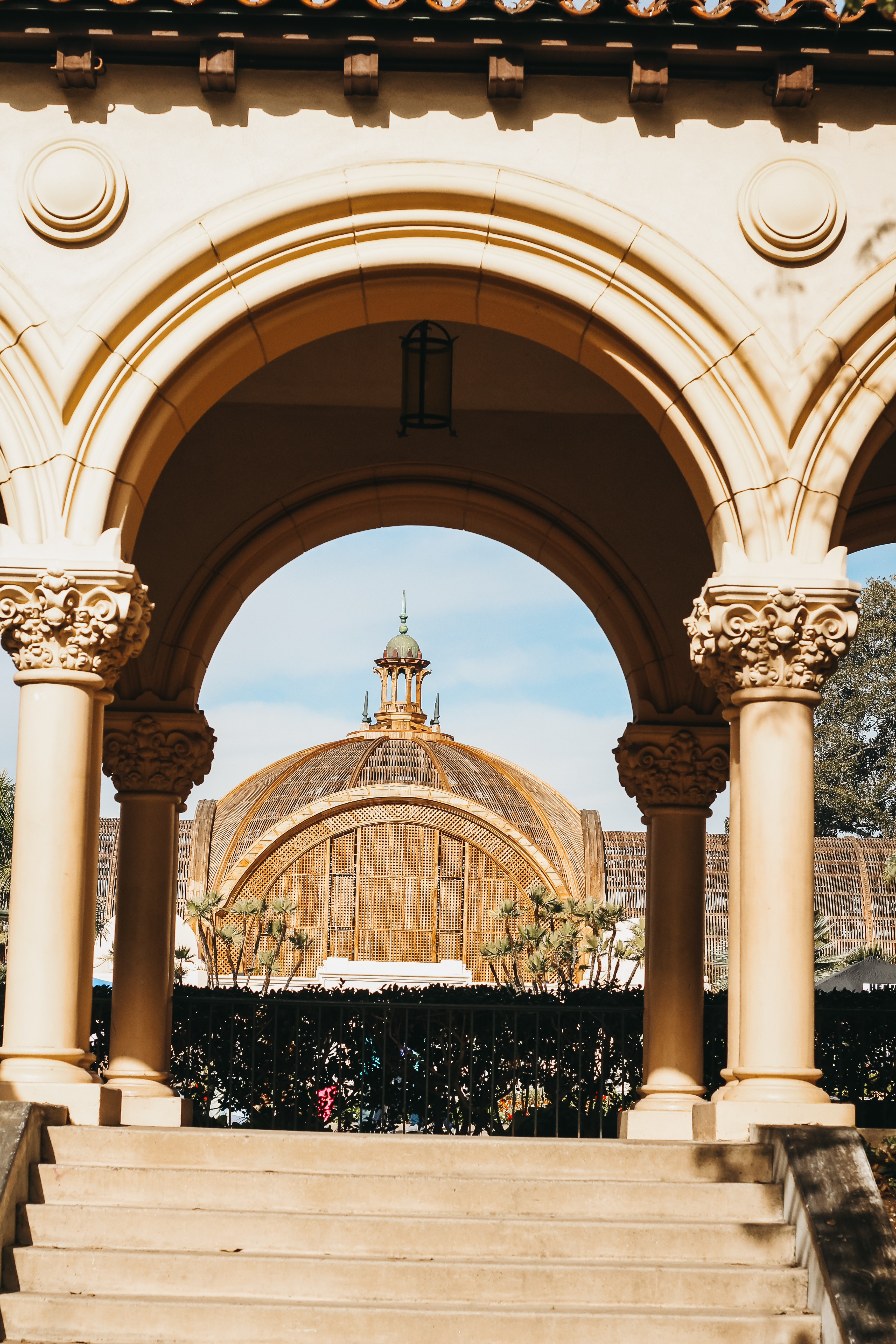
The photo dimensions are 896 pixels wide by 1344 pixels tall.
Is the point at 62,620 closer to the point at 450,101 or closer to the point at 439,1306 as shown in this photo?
the point at 450,101

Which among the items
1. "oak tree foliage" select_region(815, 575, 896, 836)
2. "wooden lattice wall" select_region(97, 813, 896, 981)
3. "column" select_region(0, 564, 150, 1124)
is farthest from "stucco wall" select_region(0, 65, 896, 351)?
"oak tree foliage" select_region(815, 575, 896, 836)

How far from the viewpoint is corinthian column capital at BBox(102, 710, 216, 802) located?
11.4 m

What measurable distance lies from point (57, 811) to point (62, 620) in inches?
37.8

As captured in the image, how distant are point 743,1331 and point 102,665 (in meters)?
4.35

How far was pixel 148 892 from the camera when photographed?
11016mm

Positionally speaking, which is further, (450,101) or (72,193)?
(450,101)

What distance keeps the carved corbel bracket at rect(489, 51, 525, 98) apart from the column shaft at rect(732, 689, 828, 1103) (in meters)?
3.49

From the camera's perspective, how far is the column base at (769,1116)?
7332 millimetres

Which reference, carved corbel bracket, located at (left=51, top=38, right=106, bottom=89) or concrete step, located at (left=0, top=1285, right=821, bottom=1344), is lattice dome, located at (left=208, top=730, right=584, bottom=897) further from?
concrete step, located at (left=0, top=1285, right=821, bottom=1344)

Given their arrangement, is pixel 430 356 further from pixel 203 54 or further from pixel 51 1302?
pixel 51 1302

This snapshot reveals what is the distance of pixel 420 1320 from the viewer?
6.06 m

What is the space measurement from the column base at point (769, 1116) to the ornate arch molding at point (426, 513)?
4.70 meters

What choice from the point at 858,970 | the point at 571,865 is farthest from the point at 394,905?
the point at 858,970

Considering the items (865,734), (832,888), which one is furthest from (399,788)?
(865,734)
